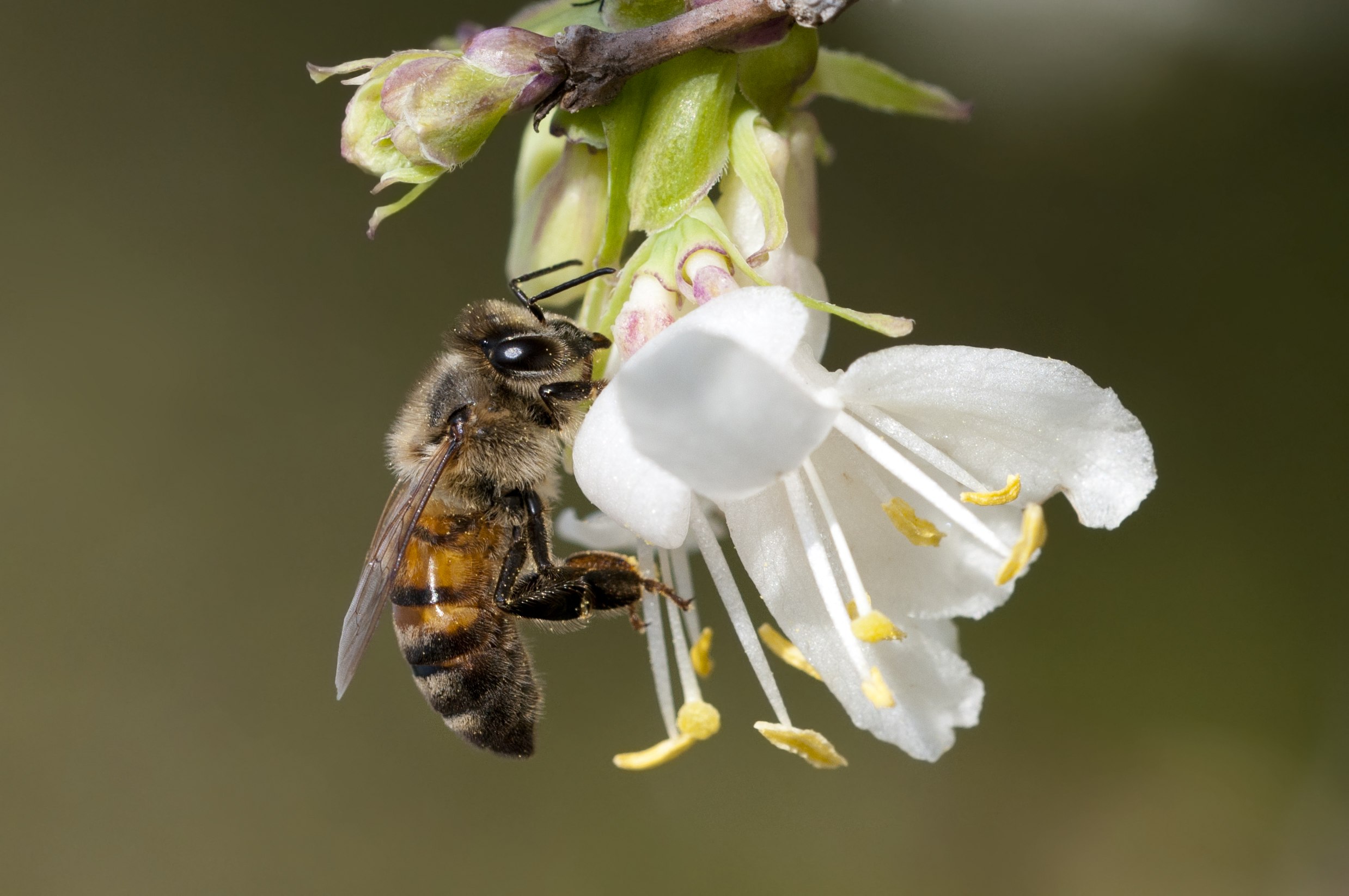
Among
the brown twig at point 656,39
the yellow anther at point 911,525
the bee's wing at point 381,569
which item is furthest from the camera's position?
the bee's wing at point 381,569

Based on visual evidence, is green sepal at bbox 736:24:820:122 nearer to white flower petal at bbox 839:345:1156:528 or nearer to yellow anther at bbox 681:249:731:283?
yellow anther at bbox 681:249:731:283

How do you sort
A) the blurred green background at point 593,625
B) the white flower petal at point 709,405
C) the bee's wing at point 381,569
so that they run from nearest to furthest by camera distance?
the white flower petal at point 709,405 < the bee's wing at point 381,569 < the blurred green background at point 593,625

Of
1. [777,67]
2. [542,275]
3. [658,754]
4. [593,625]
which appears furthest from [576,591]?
[593,625]

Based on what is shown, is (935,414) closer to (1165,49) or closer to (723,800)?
(1165,49)

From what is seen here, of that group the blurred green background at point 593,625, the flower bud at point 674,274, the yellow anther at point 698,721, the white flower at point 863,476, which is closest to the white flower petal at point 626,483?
the white flower at point 863,476

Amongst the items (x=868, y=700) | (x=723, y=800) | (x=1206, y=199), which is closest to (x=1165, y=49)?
(x=1206, y=199)

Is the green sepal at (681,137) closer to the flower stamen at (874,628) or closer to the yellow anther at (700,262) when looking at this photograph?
the yellow anther at (700,262)

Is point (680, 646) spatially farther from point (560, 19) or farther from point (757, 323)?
point (560, 19)
